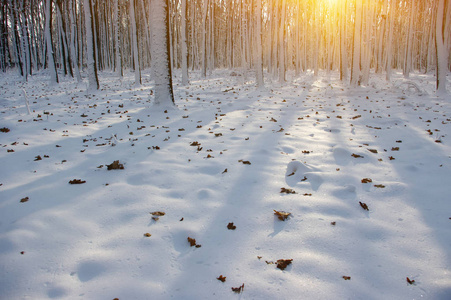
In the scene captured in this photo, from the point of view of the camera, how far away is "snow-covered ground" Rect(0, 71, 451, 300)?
1.82 m

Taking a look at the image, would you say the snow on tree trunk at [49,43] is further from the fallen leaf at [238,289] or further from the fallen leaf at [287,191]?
the fallen leaf at [238,289]

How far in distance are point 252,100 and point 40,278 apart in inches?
354

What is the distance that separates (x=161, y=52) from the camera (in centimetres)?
740

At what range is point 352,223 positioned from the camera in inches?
98.1

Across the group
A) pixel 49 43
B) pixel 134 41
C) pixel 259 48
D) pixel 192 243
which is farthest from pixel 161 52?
pixel 49 43

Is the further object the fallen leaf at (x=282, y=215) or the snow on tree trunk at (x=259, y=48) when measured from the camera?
the snow on tree trunk at (x=259, y=48)

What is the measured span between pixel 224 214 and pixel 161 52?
20.2ft

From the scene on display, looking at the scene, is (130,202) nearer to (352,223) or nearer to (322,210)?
(322,210)

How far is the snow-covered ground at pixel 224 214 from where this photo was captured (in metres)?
1.82

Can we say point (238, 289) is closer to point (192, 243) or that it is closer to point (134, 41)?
point (192, 243)

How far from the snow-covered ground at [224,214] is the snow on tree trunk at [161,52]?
2490mm

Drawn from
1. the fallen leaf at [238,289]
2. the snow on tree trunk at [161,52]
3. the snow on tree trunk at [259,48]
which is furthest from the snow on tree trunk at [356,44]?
the fallen leaf at [238,289]

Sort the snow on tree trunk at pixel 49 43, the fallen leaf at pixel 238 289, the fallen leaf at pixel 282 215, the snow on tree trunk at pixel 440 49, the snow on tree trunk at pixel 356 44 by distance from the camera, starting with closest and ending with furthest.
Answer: the fallen leaf at pixel 238 289 → the fallen leaf at pixel 282 215 → the snow on tree trunk at pixel 440 49 → the snow on tree trunk at pixel 356 44 → the snow on tree trunk at pixel 49 43

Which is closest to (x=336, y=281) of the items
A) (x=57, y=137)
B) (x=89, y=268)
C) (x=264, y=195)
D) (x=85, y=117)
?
(x=264, y=195)
